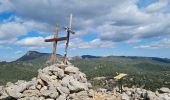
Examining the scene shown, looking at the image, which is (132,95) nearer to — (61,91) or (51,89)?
(61,91)

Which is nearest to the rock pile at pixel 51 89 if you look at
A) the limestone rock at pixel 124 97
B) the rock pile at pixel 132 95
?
the rock pile at pixel 132 95

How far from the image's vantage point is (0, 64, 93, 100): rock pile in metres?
33.3

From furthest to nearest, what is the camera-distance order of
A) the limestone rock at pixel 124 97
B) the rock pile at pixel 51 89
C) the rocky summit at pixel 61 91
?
the limestone rock at pixel 124 97 < the rocky summit at pixel 61 91 < the rock pile at pixel 51 89

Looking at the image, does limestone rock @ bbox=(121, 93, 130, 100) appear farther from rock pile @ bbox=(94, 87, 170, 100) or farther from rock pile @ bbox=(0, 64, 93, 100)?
rock pile @ bbox=(0, 64, 93, 100)

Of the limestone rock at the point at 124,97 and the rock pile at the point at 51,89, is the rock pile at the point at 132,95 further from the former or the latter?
the rock pile at the point at 51,89

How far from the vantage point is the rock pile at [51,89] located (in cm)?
3334

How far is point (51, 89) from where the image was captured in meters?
34.0

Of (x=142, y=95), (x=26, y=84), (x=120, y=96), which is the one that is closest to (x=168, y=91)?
(x=142, y=95)

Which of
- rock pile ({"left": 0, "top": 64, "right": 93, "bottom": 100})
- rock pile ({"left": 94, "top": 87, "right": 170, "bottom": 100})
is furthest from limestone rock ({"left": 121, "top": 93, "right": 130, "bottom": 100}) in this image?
rock pile ({"left": 0, "top": 64, "right": 93, "bottom": 100})

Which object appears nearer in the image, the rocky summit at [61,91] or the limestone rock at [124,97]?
the rocky summit at [61,91]

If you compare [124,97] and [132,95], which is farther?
[132,95]

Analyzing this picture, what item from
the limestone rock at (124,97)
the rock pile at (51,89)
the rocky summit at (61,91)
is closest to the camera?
the rock pile at (51,89)

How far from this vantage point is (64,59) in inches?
1590

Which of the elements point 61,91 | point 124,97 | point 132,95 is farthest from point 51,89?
point 132,95
